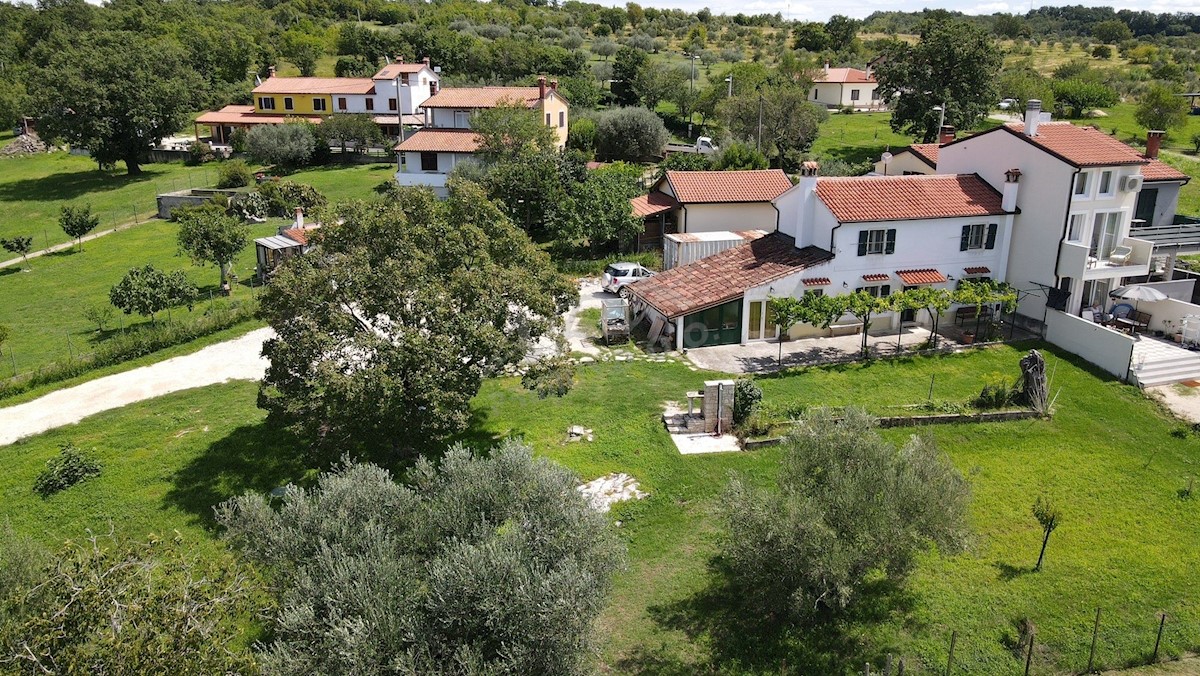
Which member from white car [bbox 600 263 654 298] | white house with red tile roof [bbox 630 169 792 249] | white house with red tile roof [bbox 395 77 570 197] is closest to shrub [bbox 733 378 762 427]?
white car [bbox 600 263 654 298]

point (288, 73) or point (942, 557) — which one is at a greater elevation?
point (288, 73)

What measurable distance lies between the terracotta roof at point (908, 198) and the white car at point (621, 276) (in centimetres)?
899

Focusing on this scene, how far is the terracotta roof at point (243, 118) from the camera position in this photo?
245ft

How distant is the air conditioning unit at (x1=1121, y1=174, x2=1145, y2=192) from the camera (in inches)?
1213

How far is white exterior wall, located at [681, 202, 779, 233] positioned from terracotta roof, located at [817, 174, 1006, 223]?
729cm

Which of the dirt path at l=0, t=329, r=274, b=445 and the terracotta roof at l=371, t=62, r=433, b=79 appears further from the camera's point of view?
the terracotta roof at l=371, t=62, r=433, b=79

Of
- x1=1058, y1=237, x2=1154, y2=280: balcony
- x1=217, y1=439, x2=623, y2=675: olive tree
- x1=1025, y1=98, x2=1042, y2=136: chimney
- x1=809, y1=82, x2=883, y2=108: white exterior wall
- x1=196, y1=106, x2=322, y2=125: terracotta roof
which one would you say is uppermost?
x1=809, y1=82, x2=883, y2=108: white exterior wall

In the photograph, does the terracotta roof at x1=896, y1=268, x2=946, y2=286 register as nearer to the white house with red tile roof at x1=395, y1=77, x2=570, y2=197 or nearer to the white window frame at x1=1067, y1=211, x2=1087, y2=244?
the white window frame at x1=1067, y1=211, x2=1087, y2=244

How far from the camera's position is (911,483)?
594 inches

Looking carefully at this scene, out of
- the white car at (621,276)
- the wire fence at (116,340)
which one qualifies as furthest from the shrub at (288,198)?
the white car at (621,276)

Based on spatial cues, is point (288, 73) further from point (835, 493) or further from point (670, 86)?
point (835, 493)

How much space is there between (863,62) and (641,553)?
105399 millimetres

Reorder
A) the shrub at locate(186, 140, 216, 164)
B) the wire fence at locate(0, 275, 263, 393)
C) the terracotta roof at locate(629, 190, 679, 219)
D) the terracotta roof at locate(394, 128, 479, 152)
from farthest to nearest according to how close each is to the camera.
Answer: the shrub at locate(186, 140, 216, 164), the terracotta roof at locate(394, 128, 479, 152), the terracotta roof at locate(629, 190, 679, 219), the wire fence at locate(0, 275, 263, 393)

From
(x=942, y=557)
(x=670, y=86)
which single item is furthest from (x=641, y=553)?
(x=670, y=86)
